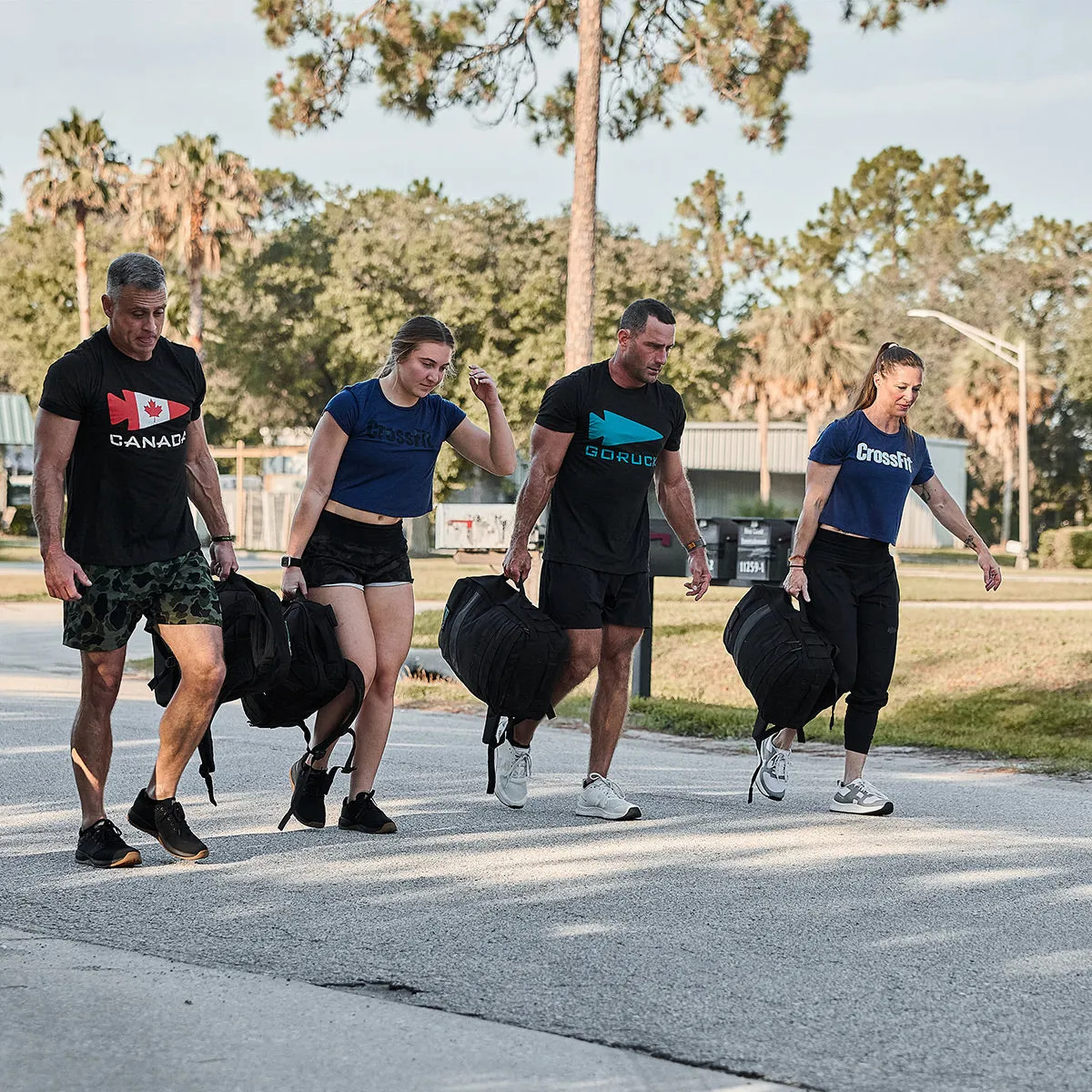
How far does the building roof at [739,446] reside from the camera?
57.8 metres

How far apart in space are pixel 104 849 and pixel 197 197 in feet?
132

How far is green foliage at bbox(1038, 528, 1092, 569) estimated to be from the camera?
139 feet

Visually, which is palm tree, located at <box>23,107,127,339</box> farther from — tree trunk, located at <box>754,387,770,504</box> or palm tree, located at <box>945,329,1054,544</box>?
palm tree, located at <box>945,329,1054,544</box>

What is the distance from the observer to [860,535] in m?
7.09

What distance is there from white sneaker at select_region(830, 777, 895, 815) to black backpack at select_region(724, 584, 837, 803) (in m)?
0.35

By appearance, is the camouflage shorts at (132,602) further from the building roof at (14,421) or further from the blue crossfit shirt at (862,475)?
the building roof at (14,421)

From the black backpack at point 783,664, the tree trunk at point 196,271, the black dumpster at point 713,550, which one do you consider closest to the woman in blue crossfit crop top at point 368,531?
the black backpack at point 783,664

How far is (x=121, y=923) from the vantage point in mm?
4711

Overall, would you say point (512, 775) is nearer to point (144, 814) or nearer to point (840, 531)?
point (144, 814)

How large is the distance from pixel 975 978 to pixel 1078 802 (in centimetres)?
372

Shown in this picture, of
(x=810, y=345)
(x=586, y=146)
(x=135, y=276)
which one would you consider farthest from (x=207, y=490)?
(x=810, y=345)

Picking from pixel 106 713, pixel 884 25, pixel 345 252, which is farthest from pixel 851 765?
pixel 345 252

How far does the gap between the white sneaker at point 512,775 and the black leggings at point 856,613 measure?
4.84ft

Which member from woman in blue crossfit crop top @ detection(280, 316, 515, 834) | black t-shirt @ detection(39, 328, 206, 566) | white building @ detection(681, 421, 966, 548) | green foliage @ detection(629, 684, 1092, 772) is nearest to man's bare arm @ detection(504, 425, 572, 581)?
woman in blue crossfit crop top @ detection(280, 316, 515, 834)
